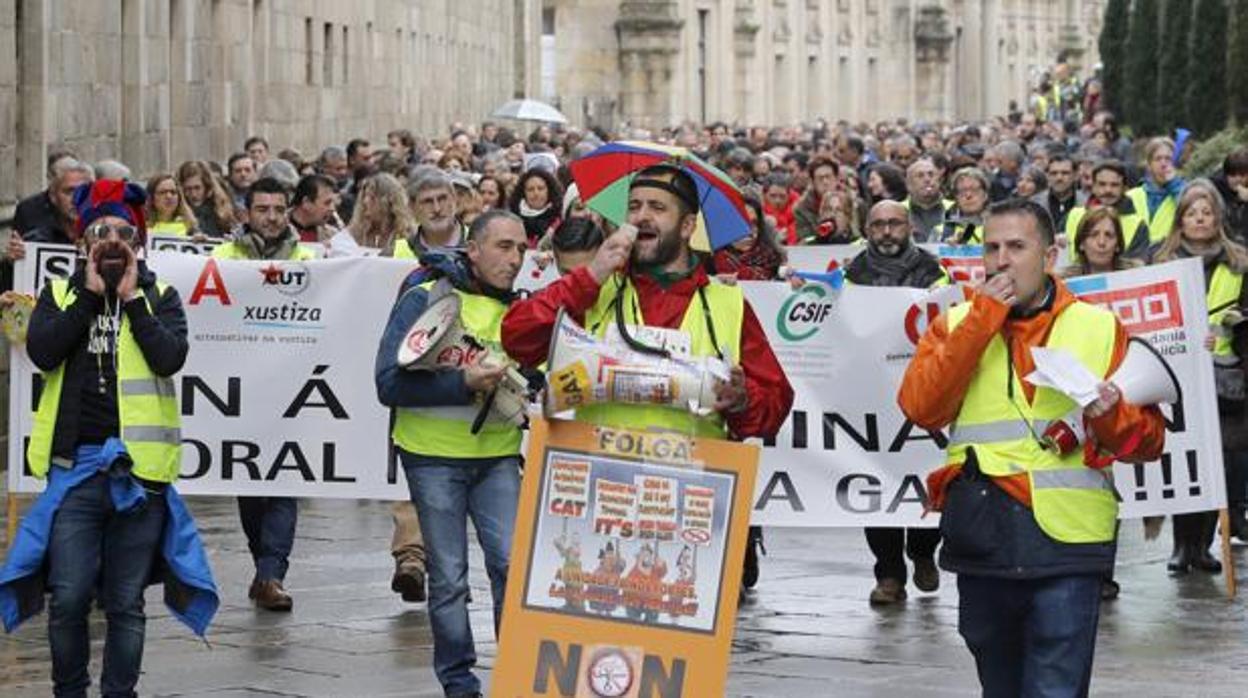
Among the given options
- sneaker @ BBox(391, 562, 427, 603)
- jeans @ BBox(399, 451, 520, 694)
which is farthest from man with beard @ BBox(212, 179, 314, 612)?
jeans @ BBox(399, 451, 520, 694)

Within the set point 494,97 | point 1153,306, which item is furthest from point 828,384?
point 494,97

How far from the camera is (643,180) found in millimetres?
9484

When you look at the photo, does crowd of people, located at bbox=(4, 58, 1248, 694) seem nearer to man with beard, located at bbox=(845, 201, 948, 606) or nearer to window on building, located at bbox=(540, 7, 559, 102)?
man with beard, located at bbox=(845, 201, 948, 606)

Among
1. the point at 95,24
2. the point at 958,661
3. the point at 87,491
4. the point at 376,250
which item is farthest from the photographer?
the point at 95,24

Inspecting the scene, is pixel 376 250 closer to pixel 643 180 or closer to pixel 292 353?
pixel 292 353

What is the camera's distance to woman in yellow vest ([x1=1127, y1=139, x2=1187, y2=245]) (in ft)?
63.9

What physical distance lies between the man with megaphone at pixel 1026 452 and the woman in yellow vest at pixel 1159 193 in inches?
370

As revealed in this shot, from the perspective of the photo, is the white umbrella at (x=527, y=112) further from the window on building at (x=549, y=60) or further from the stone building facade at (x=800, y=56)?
the window on building at (x=549, y=60)

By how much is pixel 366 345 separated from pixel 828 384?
195 cm

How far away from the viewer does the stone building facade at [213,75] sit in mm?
24766

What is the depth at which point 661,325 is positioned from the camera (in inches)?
376

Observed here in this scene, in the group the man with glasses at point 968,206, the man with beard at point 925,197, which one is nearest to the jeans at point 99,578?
the man with glasses at point 968,206

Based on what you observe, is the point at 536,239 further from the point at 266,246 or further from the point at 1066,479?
the point at 1066,479

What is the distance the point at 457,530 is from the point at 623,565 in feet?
7.79
